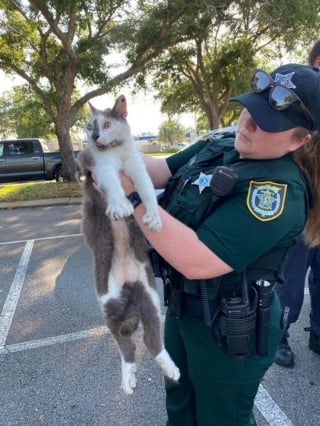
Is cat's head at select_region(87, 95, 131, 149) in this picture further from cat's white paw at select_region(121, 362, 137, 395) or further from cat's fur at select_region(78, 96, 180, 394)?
cat's white paw at select_region(121, 362, 137, 395)

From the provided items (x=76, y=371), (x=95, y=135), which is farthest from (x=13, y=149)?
(x=95, y=135)

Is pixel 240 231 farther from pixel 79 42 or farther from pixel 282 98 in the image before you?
pixel 79 42

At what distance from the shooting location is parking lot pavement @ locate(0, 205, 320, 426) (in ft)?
7.92

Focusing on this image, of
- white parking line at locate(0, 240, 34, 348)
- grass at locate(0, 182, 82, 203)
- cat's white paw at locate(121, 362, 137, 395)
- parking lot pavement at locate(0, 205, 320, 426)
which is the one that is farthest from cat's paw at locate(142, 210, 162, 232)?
grass at locate(0, 182, 82, 203)

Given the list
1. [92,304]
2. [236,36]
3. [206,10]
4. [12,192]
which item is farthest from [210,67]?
[92,304]

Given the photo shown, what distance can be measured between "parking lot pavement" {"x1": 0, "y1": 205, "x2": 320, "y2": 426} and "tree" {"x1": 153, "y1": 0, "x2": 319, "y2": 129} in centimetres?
875

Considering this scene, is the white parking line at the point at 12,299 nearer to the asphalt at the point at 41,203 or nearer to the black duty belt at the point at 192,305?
the black duty belt at the point at 192,305

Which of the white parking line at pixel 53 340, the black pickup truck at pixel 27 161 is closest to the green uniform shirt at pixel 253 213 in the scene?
the white parking line at pixel 53 340

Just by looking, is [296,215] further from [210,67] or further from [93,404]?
[210,67]

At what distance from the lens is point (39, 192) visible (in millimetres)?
10328

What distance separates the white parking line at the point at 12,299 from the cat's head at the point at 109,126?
2.44m

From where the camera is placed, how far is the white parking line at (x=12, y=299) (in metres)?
3.45

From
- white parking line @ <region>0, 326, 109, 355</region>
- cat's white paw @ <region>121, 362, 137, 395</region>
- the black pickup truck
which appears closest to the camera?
cat's white paw @ <region>121, 362, 137, 395</region>

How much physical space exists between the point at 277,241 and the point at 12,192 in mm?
10411
